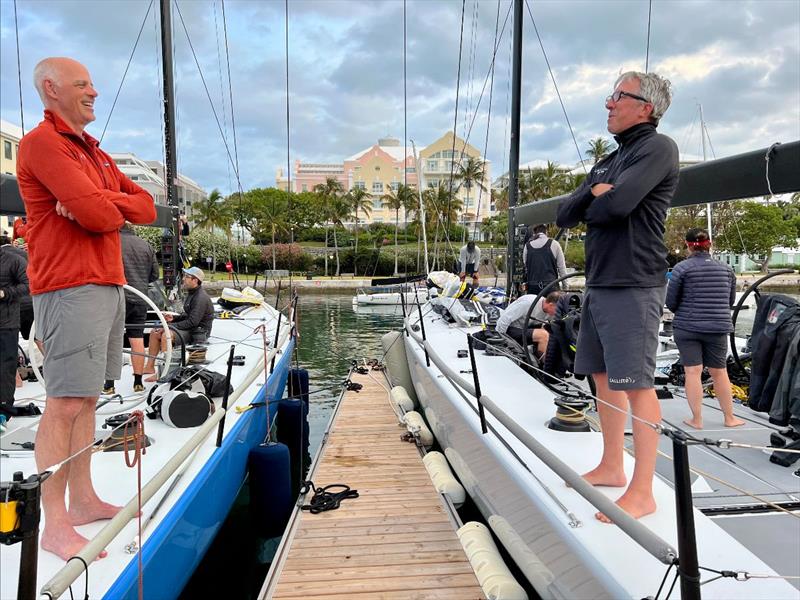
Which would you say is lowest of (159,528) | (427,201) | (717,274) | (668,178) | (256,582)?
(256,582)

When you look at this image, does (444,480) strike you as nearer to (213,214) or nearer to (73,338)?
(73,338)

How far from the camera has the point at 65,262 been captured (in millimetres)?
1956

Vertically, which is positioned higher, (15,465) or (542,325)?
(542,325)

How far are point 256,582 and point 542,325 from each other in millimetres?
3147

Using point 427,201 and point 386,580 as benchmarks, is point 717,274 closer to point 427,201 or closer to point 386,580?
point 386,580

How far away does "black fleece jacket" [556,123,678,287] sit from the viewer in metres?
2.11

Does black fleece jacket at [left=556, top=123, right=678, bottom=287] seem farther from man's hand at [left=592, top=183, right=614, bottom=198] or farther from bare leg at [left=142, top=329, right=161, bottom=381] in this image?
bare leg at [left=142, top=329, right=161, bottom=381]

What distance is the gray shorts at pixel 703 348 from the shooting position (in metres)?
3.86

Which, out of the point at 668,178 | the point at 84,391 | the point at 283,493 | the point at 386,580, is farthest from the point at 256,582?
the point at 668,178

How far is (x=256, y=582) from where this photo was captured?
13.6 feet

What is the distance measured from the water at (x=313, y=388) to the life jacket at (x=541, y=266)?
9.42 ft

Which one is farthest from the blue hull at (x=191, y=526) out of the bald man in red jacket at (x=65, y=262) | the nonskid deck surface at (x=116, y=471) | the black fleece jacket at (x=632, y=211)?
the black fleece jacket at (x=632, y=211)

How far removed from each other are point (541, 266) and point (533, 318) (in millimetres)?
1594

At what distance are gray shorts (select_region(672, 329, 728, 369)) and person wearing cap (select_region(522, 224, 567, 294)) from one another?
2.77m
